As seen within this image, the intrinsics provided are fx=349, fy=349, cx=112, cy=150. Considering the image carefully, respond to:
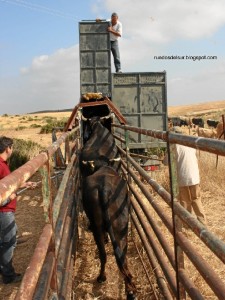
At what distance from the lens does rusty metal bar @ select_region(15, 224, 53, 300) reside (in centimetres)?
145

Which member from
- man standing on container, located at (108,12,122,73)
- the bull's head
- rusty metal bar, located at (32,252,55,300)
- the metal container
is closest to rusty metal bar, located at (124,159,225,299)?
rusty metal bar, located at (32,252,55,300)

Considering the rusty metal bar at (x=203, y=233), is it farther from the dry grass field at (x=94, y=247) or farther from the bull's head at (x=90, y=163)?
the bull's head at (x=90, y=163)

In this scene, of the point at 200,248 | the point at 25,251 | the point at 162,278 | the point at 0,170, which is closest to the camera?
the point at 162,278

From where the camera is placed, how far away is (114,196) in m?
4.19

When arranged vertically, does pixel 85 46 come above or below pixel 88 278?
above

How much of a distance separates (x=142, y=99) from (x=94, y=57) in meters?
1.97

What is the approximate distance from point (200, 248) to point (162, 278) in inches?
80.0

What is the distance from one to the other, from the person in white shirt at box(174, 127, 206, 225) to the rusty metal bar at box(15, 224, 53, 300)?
457 centimetres

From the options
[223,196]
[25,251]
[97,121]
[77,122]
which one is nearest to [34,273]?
[25,251]

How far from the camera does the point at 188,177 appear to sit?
6402mm

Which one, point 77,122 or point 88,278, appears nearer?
point 88,278

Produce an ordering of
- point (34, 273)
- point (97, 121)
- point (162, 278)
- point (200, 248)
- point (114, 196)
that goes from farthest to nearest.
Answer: point (97, 121), point (200, 248), point (114, 196), point (162, 278), point (34, 273)

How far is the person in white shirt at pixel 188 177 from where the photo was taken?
630 cm

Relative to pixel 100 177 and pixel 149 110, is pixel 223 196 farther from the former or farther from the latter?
pixel 100 177
